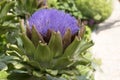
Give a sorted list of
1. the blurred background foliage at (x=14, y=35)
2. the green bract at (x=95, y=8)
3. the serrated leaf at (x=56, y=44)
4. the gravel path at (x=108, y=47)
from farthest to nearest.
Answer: the green bract at (x=95, y=8) < the gravel path at (x=108, y=47) < the blurred background foliage at (x=14, y=35) < the serrated leaf at (x=56, y=44)

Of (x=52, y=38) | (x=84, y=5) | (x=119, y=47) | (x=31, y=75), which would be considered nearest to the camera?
(x=52, y=38)

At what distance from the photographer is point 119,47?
21.4 ft

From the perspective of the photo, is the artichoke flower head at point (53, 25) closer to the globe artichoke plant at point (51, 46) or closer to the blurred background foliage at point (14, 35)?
the globe artichoke plant at point (51, 46)

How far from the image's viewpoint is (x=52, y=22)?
2.19 m

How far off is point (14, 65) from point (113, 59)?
12.8ft

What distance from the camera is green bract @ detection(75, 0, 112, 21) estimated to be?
7355 mm

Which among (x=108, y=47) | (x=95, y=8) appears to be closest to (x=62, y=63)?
(x=108, y=47)

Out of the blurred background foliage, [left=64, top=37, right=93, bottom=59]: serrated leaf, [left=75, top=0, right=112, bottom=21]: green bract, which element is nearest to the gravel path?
[left=75, top=0, right=112, bottom=21]: green bract

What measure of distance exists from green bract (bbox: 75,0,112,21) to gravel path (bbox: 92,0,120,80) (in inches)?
9.0

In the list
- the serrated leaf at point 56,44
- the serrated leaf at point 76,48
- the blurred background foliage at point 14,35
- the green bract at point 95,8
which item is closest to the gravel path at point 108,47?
the green bract at point 95,8

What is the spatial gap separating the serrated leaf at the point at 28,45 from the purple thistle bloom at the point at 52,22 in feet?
0.25

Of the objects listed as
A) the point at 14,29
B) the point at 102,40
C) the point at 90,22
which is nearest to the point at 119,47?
the point at 102,40

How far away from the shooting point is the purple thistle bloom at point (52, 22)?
2.19 metres

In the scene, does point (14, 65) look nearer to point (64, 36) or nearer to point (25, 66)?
point (25, 66)
